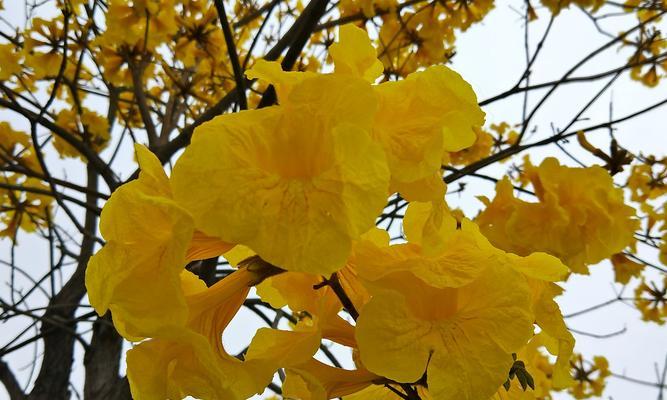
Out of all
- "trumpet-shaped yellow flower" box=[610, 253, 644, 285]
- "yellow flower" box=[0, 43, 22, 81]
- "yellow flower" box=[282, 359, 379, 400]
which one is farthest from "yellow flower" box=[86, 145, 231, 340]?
"yellow flower" box=[0, 43, 22, 81]

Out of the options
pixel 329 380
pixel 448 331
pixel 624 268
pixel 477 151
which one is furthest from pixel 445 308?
pixel 477 151

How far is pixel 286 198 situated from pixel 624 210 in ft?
5.57

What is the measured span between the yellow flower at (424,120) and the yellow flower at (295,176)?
0.21 ft

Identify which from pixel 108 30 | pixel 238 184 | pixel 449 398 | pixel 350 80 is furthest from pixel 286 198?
pixel 108 30

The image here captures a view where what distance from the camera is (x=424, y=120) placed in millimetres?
677

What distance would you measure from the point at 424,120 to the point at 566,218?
1.31 m

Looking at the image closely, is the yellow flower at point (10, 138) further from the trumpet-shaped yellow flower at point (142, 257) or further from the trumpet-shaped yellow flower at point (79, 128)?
the trumpet-shaped yellow flower at point (142, 257)

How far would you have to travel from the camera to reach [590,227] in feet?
6.07

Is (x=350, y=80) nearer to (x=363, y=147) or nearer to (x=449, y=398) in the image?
(x=363, y=147)

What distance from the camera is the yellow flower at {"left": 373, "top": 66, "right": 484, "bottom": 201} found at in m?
0.63

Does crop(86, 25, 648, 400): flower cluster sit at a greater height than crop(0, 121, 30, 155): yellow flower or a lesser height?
lesser

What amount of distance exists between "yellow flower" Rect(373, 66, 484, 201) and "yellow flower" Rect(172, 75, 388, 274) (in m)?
0.06

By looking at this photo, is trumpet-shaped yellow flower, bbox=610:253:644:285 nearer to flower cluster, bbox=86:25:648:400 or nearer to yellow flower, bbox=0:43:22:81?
flower cluster, bbox=86:25:648:400

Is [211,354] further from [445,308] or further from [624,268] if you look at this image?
[624,268]
